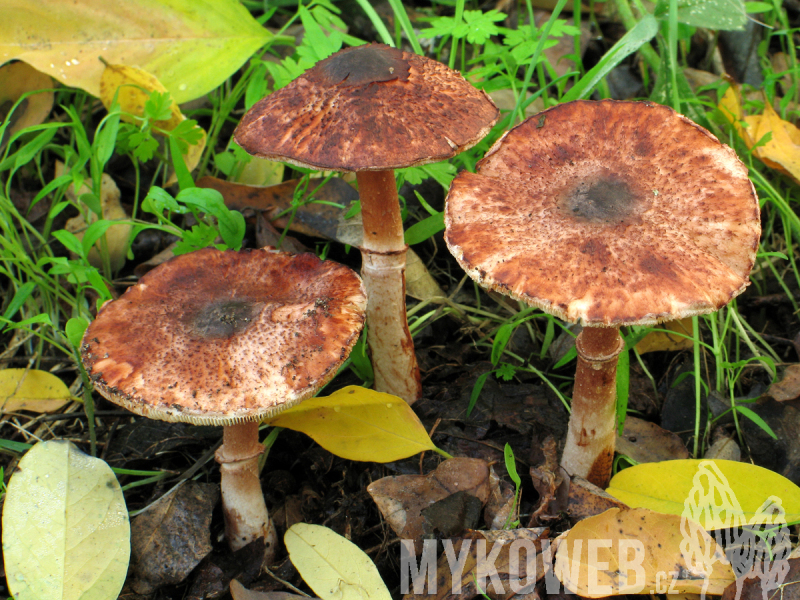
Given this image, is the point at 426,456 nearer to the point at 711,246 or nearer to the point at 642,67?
the point at 711,246

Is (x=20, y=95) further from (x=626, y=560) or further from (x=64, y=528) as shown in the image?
(x=626, y=560)

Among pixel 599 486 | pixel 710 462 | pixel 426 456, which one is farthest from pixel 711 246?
pixel 426 456

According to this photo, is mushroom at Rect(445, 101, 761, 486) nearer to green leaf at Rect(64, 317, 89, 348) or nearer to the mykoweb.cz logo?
the mykoweb.cz logo

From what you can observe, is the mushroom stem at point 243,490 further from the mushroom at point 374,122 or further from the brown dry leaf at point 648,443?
the brown dry leaf at point 648,443

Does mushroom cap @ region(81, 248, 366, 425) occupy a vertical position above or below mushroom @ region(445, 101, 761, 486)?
below

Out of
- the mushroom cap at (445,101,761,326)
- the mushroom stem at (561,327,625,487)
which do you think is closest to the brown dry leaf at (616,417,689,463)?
the mushroom stem at (561,327,625,487)

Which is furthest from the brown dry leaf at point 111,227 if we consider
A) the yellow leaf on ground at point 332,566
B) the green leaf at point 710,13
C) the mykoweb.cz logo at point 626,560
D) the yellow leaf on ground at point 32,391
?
the green leaf at point 710,13

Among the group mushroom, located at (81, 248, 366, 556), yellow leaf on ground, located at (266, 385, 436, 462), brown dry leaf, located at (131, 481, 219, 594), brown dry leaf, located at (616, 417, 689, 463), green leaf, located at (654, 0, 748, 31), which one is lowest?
brown dry leaf, located at (616, 417, 689, 463)
